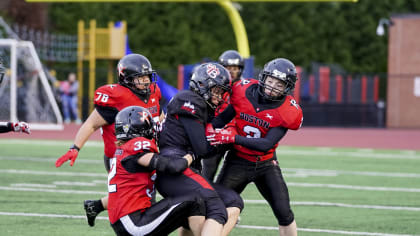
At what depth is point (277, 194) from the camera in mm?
5586

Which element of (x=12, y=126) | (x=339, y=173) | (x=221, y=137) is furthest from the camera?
(x=339, y=173)

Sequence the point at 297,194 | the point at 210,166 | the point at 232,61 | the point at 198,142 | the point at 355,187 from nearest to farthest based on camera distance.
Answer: the point at 198,142 → the point at 210,166 → the point at 232,61 → the point at 297,194 → the point at 355,187

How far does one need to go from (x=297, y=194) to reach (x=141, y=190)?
4168 millimetres

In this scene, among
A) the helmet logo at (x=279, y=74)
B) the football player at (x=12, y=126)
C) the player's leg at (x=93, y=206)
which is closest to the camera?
the helmet logo at (x=279, y=74)

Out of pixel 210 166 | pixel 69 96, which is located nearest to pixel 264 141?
pixel 210 166

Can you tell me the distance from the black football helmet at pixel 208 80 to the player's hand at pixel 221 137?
0.77 ft

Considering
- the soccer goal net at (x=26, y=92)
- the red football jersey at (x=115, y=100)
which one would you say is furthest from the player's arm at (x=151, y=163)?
the soccer goal net at (x=26, y=92)

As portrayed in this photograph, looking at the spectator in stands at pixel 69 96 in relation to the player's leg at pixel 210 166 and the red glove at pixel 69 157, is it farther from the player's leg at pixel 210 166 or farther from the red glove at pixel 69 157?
the red glove at pixel 69 157

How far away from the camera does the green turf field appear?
6.67m

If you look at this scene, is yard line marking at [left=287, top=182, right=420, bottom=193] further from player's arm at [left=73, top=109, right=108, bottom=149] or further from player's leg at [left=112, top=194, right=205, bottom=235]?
player's leg at [left=112, top=194, right=205, bottom=235]

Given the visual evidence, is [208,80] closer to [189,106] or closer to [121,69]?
[189,106]

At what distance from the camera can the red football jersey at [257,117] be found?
553cm

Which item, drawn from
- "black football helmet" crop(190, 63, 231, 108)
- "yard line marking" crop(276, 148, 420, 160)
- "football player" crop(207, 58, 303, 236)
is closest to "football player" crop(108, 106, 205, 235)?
"black football helmet" crop(190, 63, 231, 108)

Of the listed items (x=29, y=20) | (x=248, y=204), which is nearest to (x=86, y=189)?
(x=248, y=204)
